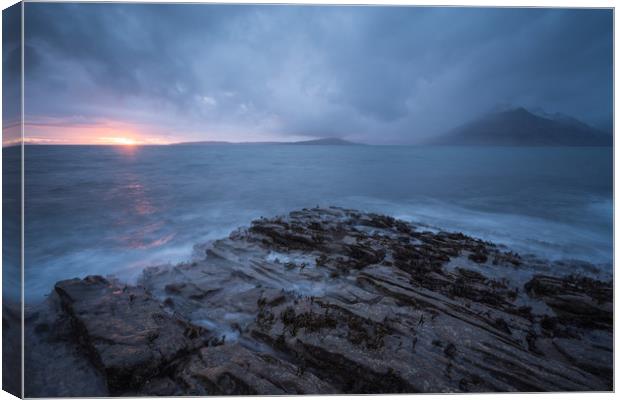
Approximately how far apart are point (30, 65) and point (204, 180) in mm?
9128

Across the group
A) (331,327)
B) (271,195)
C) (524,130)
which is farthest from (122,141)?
(524,130)

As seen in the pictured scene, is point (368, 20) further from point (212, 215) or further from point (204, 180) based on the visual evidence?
point (204, 180)

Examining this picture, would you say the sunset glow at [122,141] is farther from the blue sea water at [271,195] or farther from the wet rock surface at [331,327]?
the wet rock surface at [331,327]

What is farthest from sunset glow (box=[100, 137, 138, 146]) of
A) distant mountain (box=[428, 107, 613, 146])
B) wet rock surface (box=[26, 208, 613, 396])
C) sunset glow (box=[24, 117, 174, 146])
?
distant mountain (box=[428, 107, 613, 146])

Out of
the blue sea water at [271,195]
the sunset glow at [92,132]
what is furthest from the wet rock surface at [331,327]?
the sunset glow at [92,132]

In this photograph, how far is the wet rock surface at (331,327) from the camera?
13.1 feet

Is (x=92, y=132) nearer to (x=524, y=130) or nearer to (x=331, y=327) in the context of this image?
(x=331, y=327)

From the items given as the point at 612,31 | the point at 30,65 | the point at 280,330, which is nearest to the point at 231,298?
the point at 280,330

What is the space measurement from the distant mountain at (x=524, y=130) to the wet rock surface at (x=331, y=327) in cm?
324

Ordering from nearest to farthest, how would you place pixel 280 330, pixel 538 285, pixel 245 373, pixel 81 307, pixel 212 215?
pixel 245 373
pixel 280 330
pixel 81 307
pixel 538 285
pixel 212 215

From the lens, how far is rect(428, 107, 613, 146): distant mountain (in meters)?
6.96

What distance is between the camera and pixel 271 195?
1280 cm

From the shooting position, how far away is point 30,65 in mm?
4844

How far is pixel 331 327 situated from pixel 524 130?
792 centimetres
